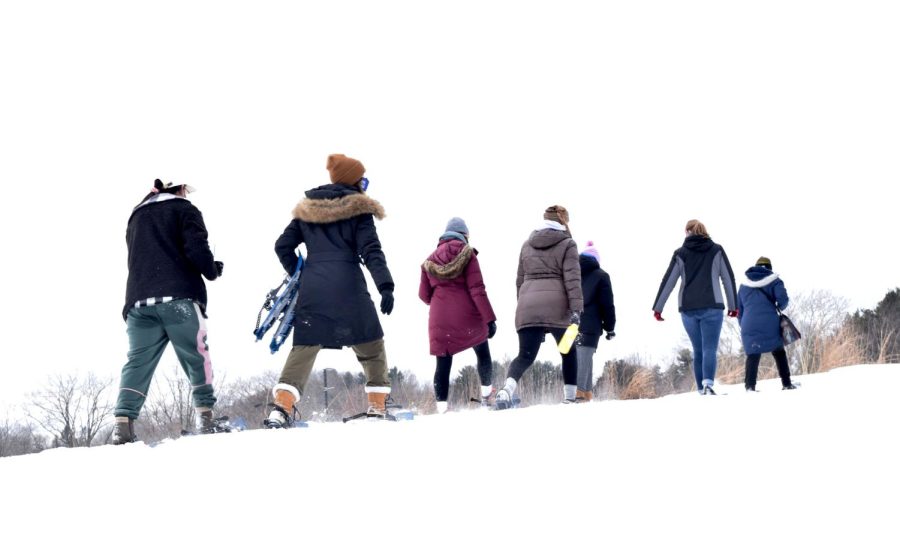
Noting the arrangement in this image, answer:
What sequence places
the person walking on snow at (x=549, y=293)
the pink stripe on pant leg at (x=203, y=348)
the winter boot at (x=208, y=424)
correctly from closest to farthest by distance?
the winter boot at (x=208, y=424)
the pink stripe on pant leg at (x=203, y=348)
the person walking on snow at (x=549, y=293)

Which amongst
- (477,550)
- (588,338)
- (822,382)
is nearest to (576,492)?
(477,550)

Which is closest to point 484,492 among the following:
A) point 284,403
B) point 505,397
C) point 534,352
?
point 284,403

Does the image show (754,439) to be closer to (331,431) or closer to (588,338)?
(331,431)

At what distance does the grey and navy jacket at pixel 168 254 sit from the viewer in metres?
6.23

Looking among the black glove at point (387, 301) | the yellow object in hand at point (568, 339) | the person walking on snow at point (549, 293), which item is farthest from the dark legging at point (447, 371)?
the black glove at point (387, 301)

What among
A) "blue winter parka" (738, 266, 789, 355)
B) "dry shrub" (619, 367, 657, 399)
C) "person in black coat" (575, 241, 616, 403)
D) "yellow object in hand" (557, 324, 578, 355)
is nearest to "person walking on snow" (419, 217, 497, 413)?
"yellow object in hand" (557, 324, 578, 355)

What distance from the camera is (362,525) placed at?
11.1 ft

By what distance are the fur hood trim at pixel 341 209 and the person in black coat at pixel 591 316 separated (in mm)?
3939

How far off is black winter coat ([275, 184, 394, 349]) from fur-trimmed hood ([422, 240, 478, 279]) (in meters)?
2.19

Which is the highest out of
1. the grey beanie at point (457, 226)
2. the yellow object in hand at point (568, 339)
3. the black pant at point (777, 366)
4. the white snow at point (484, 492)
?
the grey beanie at point (457, 226)

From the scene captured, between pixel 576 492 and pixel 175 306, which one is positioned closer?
pixel 576 492

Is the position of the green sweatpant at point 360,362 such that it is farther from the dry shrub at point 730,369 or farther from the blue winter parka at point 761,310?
the dry shrub at point 730,369

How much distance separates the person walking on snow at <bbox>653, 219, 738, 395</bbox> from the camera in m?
9.66

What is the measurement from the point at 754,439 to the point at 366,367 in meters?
3.08
